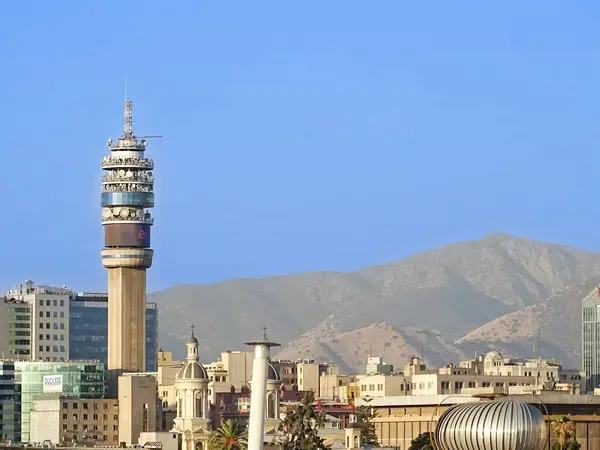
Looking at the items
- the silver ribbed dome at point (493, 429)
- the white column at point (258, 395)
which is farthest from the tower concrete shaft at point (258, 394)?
the silver ribbed dome at point (493, 429)

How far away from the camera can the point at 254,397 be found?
9462 cm

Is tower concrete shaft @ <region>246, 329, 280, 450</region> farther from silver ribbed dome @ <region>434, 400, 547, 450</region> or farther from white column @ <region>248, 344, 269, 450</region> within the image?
silver ribbed dome @ <region>434, 400, 547, 450</region>

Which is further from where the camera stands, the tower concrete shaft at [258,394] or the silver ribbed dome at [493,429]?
the silver ribbed dome at [493,429]

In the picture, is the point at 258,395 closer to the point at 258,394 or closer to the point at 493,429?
the point at 258,394

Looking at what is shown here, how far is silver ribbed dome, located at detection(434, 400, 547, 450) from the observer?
487ft

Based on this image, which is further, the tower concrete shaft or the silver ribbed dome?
the silver ribbed dome

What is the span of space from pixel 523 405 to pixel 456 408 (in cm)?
502

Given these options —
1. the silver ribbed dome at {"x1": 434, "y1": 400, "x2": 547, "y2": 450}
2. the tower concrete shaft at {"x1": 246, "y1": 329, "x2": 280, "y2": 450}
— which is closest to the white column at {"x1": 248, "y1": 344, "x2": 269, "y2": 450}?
the tower concrete shaft at {"x1": 246, "y1": 329, "x2": 280, "y2": 450}

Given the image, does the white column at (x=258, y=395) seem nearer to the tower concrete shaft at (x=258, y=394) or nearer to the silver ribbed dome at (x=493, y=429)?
the tower concrete shaft at (x=258, y=394)

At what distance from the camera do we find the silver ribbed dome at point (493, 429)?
148500 millimetres

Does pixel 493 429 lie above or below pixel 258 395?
below

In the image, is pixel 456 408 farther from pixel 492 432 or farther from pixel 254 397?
pixel 254 397

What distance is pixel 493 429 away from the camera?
148500 mm

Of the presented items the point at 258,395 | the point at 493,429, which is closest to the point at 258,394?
the point at 258,395
